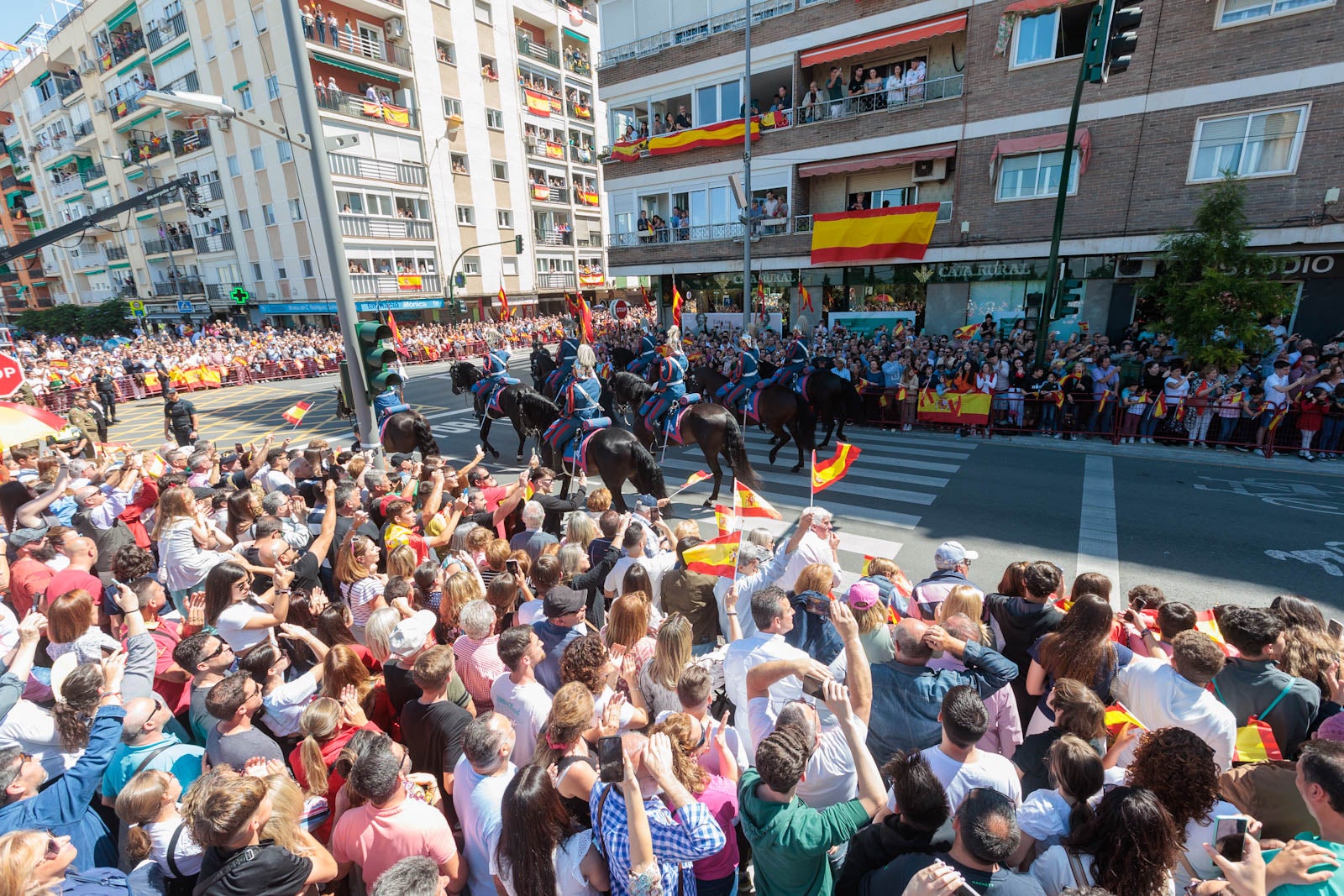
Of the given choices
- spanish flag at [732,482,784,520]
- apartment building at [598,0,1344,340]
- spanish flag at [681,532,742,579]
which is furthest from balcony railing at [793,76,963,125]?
spanish flag at [681,532,742,579]

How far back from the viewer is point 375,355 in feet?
20.4

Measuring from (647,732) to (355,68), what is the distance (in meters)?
39.5

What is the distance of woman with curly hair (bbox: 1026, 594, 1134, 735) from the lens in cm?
327

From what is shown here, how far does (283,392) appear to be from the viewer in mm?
22859

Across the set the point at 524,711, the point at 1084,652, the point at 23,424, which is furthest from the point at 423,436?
the point at 1084,652

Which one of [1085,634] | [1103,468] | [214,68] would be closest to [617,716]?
[1085,634]

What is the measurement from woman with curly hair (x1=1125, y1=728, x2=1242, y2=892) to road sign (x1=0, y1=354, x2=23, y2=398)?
34.8ft

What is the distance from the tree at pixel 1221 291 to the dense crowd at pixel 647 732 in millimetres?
9879

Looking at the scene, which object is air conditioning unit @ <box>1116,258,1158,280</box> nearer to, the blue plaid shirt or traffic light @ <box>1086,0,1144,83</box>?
traffic light @ <box>1086,0,1144,83</box>

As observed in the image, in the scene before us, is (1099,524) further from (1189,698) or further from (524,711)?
(524,711)

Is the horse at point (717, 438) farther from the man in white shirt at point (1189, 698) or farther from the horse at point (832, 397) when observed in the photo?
the man in white shirt at point (1189, 698)

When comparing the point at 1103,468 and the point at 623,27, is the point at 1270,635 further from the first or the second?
the point at 623,27

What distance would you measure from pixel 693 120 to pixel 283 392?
18785 mm

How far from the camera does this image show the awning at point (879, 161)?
59.8 feet
